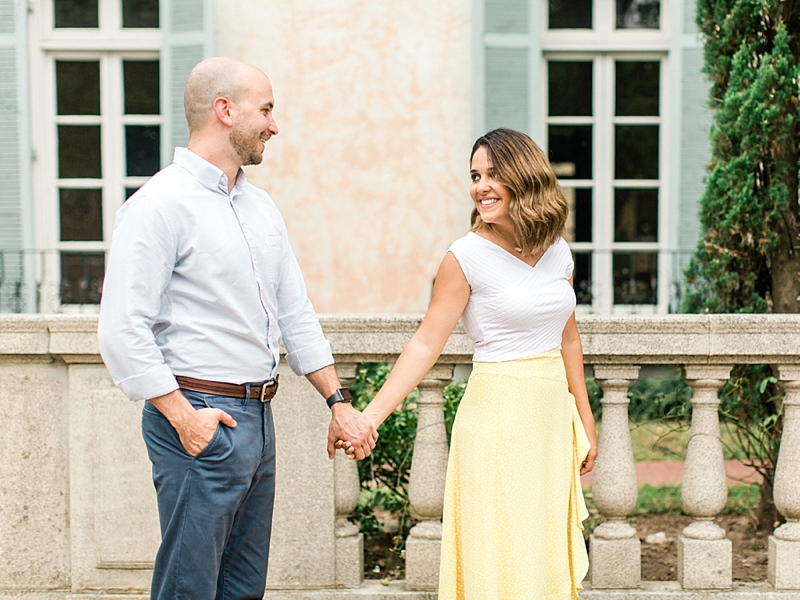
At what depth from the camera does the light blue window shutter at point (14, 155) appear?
7191 millimetres

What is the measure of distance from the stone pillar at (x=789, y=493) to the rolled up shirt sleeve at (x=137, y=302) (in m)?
1.98

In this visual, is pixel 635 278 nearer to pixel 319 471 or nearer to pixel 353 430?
pixel 319 471

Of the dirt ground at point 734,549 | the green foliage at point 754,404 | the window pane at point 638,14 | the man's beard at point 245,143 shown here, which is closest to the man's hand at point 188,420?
the man's beard at point 245,143

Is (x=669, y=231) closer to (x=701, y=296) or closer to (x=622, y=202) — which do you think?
(x=622, y=202)

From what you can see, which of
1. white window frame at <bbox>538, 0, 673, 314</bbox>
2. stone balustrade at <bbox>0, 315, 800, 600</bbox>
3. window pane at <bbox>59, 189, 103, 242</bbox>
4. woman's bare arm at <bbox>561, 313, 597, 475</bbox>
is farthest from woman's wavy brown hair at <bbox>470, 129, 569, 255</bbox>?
window pane at <bbox>59, 189, 103, 242</bbox>

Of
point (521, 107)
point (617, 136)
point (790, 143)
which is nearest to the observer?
point (790, 143)

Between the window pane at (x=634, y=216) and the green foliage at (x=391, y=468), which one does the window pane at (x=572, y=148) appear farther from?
the green foliage at (x=391, y=468)

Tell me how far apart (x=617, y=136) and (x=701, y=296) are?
3511mm

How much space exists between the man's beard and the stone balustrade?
0.75 m

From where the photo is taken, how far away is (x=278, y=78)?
7176 mm

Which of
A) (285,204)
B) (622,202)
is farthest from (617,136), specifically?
(285,204)

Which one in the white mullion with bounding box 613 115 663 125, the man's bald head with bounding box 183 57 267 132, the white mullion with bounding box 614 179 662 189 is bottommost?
the man's bald head with bounding box 183 57 267 132

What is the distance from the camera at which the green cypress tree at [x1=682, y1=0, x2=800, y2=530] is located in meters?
3.54

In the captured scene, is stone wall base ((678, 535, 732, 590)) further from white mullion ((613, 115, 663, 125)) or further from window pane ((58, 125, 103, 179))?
window pane ((58, 125, 103, 179))
